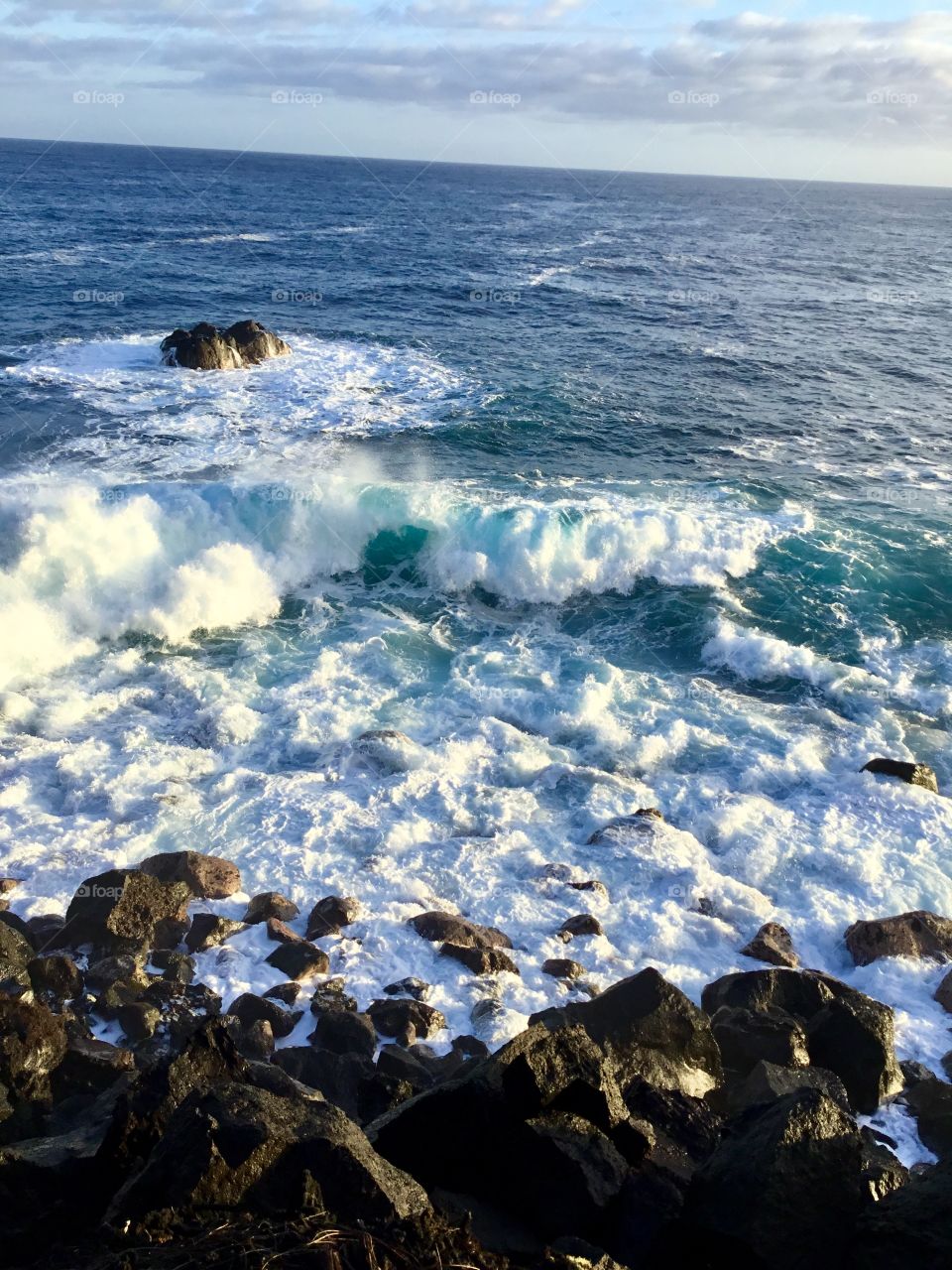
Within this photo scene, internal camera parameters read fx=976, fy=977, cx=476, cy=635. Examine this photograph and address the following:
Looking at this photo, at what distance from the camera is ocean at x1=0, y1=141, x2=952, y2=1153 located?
11.2m

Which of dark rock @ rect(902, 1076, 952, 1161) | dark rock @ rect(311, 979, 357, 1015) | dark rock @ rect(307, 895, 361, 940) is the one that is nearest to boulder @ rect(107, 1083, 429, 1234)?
dark rock @ rect(311, 979, 357, 1015)

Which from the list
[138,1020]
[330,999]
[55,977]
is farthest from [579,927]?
[55,977]

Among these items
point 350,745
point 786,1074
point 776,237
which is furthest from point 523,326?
point 776,237

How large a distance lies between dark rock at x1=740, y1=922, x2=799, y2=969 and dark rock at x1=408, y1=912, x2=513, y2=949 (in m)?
2.59

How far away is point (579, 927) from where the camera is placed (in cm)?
1046

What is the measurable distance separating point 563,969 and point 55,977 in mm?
4827

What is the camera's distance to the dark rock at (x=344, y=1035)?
8.51 m

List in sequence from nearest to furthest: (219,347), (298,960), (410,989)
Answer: (410,989) → (298,960) → (219,347)

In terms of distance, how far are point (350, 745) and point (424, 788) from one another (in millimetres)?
1495

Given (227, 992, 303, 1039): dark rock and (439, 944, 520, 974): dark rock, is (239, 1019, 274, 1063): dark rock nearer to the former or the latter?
(227, 992, 303, 1039): dark rock

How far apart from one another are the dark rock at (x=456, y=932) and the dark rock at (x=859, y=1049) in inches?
124

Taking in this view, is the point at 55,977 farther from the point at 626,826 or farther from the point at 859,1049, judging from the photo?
the point at 859,1049

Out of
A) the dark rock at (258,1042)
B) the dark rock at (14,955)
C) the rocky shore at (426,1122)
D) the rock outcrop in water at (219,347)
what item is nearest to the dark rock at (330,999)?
the rocky shore at (426,1122)

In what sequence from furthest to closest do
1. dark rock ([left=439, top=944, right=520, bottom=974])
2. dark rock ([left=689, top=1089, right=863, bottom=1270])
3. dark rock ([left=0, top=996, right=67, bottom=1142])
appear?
dark rock ([left=439, top=944, right=520, bottom=974]), dark rock ([left=0, top=996, right=67, bottom=1142]), dark rock ([left=689, top=1089, right=863, bottom=1270])
